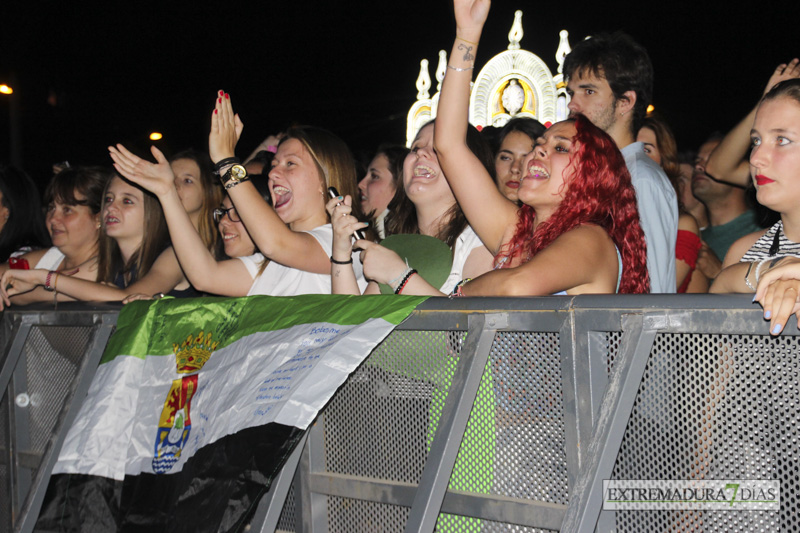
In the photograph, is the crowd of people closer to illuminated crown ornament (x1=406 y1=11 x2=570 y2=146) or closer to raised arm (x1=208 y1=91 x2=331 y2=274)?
raised arm (x1=208 y1=91 x2=331 y2=274)

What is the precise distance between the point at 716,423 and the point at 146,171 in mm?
2605

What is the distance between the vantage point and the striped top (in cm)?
224

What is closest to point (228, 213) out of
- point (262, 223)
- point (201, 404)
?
point (262, 223)

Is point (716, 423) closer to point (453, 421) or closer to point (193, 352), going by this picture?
point (453, 421)

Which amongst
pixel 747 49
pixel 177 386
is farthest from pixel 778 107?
pixel 747 49

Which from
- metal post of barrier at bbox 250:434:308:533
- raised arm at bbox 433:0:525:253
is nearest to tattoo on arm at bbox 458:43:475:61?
raised arm at bbox 433:0:525:253

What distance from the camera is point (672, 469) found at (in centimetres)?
172

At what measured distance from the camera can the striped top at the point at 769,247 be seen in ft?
7.36

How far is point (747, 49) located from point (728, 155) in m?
13.7

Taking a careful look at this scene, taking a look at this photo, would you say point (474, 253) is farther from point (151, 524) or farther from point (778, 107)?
point (151, 524)

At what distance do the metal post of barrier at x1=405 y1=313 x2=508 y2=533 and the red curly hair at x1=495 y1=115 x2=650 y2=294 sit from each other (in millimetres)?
594

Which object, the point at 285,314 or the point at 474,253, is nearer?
the point at 285,314

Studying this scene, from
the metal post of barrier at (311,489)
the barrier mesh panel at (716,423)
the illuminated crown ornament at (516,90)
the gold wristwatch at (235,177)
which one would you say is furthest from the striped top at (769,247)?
the illuminated crown ornament at (516,90)

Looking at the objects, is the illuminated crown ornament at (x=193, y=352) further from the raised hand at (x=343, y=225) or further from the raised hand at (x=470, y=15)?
the raised hand at (x=470, y=15)
